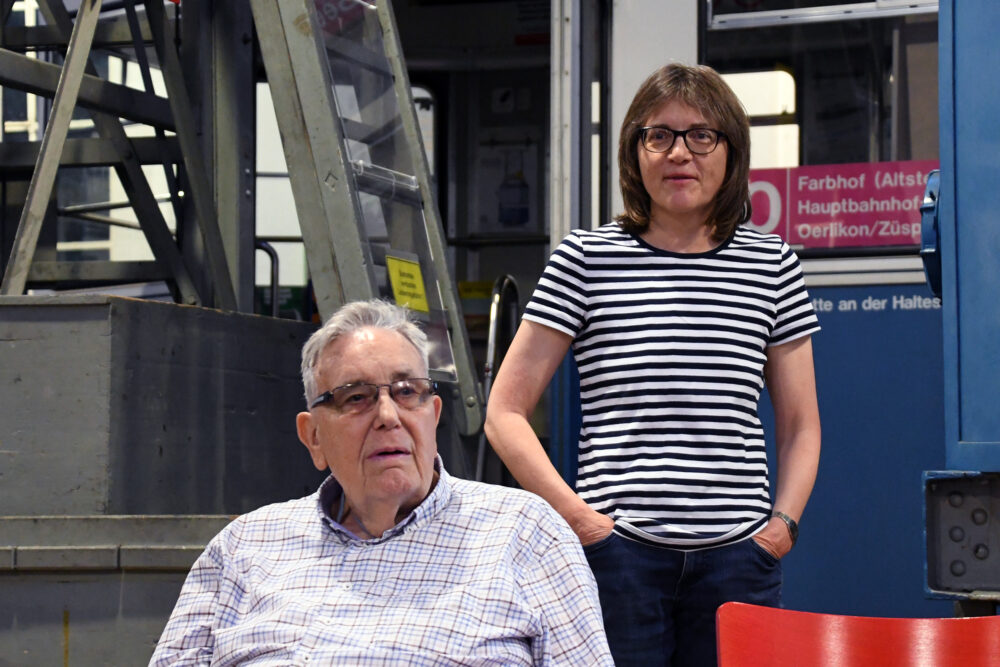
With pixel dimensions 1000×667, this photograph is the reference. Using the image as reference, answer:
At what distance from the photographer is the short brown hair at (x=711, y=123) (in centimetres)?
275

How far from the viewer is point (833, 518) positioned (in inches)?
180

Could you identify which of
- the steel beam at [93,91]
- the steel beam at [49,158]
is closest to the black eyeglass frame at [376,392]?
the steel beam at [49,158]

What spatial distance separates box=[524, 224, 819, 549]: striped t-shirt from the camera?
8.66ft

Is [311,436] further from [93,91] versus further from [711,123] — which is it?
[93,91]

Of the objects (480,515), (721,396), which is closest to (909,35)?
(721,396)

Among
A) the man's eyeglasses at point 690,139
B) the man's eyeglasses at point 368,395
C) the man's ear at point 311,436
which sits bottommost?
the man's ear at point 311,436

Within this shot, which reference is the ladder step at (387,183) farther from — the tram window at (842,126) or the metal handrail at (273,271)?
the metal handrail at (273,271)

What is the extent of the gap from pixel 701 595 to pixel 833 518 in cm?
206

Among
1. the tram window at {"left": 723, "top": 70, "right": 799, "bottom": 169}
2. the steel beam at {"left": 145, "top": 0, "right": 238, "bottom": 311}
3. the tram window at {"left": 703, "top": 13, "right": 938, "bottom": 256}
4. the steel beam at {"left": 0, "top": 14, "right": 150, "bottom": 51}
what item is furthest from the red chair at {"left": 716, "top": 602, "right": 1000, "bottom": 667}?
the steel beam at {"left": 0, "top": 14, "right": 150, "bottom": 51}

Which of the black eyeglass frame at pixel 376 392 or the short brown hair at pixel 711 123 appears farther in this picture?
the short brown hair at pixel 711 123

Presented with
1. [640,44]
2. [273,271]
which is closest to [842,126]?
[640,44]

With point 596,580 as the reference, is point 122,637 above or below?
below

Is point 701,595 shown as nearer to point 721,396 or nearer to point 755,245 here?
point 721,396

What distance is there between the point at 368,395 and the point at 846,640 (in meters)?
0.87
